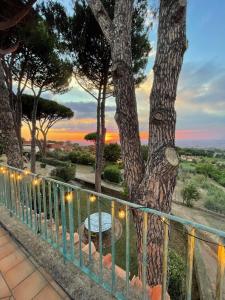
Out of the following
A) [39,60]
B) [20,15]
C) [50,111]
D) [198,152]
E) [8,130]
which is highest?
[39,60]

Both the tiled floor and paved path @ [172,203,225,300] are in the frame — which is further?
paved path @ [172,203,225,300]

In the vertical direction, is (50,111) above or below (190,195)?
above

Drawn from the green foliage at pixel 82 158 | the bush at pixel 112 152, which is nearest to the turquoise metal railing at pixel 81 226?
the bush at pixel 112 152

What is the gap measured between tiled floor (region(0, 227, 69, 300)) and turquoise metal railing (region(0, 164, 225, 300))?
0.24 meters

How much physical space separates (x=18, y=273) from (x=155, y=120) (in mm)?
2046

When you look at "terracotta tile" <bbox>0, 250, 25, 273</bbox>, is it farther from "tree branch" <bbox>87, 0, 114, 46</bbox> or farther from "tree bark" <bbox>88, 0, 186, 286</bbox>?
"tree branch" <bbox>87, 0, 114, 46</bbox>

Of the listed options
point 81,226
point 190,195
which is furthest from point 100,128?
point 81,226

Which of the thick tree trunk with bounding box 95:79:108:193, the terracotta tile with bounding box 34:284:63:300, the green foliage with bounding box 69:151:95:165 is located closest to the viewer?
the terracotta tile with bounding box 34:284:63:300

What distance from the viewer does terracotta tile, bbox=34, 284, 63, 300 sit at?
163cm

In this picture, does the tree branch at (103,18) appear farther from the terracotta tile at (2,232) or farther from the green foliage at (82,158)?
the green foliage at (82,158)

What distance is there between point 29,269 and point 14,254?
0.34 m

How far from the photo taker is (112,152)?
14.7 metres

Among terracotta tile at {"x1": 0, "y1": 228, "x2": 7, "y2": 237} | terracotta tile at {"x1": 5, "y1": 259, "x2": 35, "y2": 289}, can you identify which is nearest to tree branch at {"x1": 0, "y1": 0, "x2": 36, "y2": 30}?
terracotta tile at {"x1": 0, "y1": 228, "x2": 7, "y2": 237}

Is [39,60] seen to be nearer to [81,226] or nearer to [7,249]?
[7,249]
